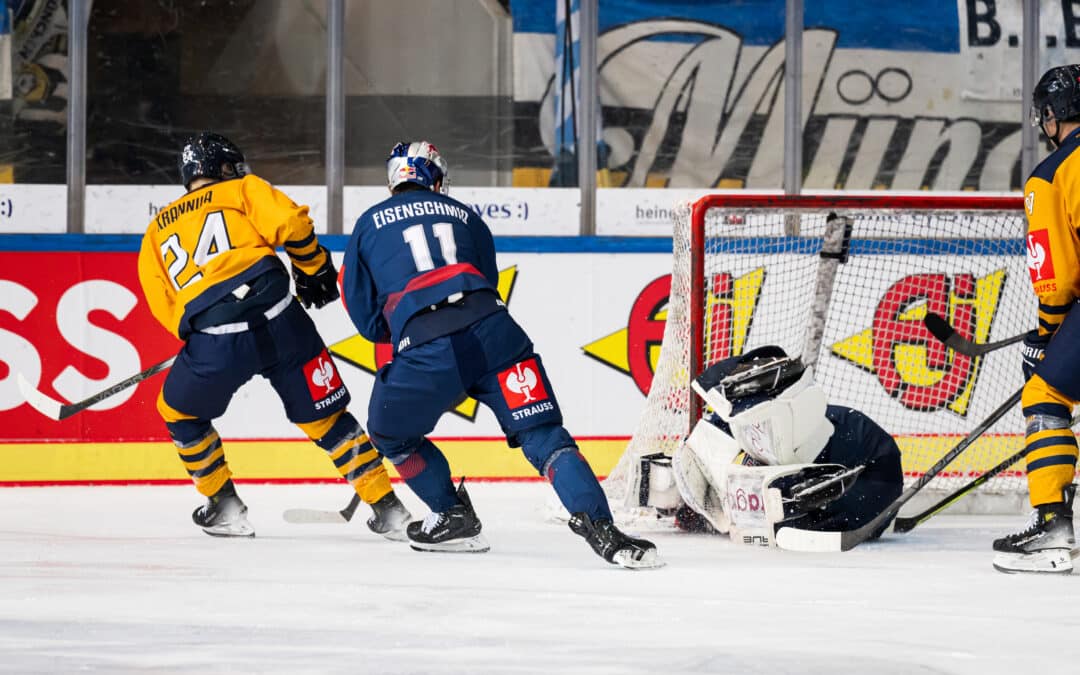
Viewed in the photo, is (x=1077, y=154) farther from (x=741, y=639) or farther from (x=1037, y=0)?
(x=1037, y=0)

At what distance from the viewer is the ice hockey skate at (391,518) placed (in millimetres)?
4375

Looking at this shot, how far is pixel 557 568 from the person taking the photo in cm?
378

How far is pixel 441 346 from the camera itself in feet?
12.5

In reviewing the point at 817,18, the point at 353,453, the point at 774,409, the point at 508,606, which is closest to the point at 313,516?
the point at 353,453

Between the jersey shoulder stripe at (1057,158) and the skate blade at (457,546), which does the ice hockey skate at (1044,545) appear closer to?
the jersey shoulder stripe at (1057,158)

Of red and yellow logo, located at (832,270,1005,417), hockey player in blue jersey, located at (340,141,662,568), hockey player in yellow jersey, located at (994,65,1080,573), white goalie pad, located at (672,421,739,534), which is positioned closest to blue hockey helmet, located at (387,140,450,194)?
hockey player in blue jersey, located at (340,141,662,568)

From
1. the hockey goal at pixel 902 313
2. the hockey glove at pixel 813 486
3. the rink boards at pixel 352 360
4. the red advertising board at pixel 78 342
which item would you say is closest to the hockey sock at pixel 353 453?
the hockey glove at pixel 813 486

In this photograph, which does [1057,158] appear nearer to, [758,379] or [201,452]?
[758,379]

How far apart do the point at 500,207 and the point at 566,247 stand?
520 mm

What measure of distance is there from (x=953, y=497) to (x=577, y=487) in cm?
128

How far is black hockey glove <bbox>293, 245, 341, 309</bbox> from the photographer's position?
14.2 ft

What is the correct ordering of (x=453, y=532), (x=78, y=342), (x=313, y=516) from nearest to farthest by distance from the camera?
1. (x=453, y=532)
2. (x=313, y=516)
3. (x=78, y=342)

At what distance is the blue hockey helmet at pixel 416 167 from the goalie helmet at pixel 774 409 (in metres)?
1.02

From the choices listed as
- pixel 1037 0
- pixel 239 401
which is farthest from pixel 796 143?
pixel 239 401
